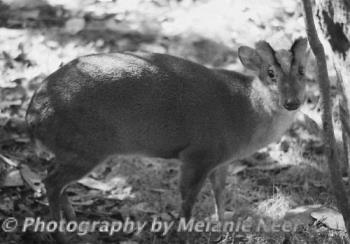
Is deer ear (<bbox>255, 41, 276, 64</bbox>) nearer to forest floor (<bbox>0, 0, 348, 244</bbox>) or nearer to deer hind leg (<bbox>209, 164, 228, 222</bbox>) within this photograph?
forest floor (<bbox>0, 0, 348, 244</bbox>)

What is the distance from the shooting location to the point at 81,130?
4.61 metres

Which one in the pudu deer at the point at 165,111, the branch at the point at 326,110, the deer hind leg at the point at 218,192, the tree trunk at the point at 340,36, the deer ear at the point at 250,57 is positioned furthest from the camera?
the deer hind leg at the point at 218,192

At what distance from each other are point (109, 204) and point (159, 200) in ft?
1.33

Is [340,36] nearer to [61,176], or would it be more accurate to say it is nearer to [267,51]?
[267,51]

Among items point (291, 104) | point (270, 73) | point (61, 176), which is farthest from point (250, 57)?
point (61, 176)

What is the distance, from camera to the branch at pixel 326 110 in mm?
3783

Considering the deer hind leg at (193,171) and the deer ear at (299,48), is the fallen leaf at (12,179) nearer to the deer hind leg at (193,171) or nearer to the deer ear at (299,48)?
the deer hind leg at (193,171)

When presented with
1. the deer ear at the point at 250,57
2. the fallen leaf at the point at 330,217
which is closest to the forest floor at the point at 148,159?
the fallen leaf at the point at 330,217

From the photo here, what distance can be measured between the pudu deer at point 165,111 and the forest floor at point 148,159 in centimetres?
38

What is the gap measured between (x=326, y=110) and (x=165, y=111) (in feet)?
4.39

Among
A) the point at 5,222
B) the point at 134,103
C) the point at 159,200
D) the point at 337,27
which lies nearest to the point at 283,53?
the point at 337,27

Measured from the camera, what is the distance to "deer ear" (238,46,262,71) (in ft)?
16.9

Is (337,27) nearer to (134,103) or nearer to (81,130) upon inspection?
(134,103)

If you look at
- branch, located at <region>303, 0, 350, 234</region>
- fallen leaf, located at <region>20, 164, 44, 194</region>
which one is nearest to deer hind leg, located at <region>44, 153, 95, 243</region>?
fallen leaf, located at <region>20, 164, 44, 194</region>
